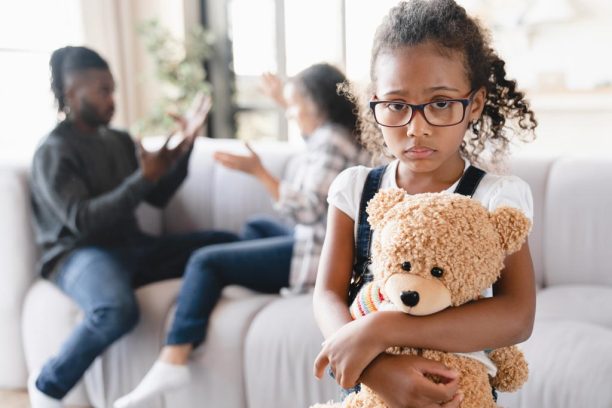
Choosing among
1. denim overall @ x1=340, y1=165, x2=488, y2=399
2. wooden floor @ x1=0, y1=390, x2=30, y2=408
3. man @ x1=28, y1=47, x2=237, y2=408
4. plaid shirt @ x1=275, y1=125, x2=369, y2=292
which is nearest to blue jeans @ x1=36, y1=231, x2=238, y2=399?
man @ x1=28, y1=47, x2=237, y2=408

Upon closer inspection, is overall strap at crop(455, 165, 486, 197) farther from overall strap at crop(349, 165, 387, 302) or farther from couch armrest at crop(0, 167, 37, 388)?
couch armrest at crop(0, 167, 37, 388)

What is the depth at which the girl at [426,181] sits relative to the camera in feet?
2.72

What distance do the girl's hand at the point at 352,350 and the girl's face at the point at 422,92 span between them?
26 centimetres

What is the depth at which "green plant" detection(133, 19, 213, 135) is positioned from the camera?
4.08m

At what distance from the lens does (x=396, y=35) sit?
0.96 metres

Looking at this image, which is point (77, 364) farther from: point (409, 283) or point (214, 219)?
point (409, 283)

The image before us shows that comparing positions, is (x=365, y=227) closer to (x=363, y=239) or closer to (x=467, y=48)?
(x=363, y=239)

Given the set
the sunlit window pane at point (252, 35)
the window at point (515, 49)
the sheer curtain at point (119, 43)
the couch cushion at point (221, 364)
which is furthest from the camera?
the sunlit window pane at point (252, 35)

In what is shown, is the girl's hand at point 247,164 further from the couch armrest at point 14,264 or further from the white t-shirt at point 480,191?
the white t-shirt at point 480,191

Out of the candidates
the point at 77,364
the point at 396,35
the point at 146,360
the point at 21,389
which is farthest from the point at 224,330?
the point at 396,35

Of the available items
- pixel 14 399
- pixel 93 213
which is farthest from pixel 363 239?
pixel 14 399

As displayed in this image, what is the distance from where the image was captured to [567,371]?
1.52 meters

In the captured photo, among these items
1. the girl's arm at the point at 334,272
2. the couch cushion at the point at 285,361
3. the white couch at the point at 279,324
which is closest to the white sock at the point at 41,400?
the white couch at the point at 279,324

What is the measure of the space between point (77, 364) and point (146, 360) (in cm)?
21
